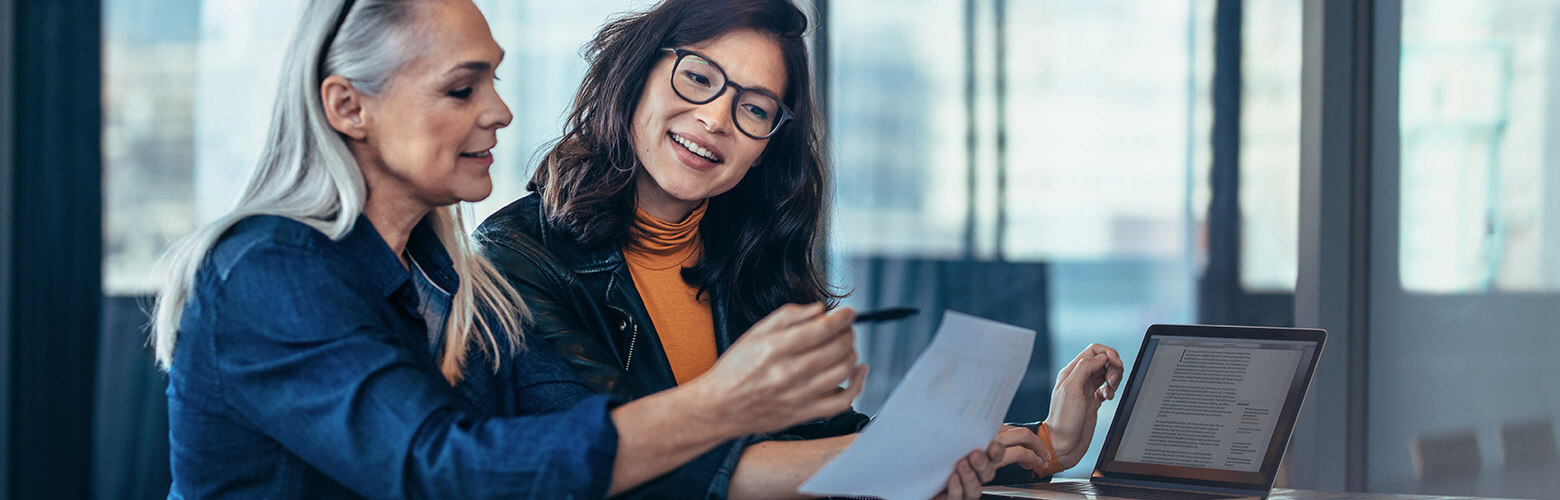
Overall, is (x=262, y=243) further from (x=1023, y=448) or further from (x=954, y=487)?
(x=1023, y=448)

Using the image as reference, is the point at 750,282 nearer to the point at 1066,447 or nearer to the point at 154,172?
the point at 1066,447

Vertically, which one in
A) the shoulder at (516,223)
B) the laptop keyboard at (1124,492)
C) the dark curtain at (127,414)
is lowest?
the dark curtain at (127,414)

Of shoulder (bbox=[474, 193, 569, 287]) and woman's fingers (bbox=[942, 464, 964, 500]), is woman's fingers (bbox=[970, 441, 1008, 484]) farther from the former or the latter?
shoulder (bbox=[474, 193, 569, 287])

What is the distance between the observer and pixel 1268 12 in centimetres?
305

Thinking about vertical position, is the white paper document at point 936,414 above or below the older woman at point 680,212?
below

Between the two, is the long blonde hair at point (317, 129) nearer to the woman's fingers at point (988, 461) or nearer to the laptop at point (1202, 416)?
the woman's fingers at point (988, 461)

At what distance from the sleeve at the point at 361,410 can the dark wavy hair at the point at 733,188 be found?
0.63 m

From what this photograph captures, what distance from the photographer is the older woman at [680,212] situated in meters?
1.56

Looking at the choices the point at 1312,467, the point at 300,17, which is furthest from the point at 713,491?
the point at 1312,467

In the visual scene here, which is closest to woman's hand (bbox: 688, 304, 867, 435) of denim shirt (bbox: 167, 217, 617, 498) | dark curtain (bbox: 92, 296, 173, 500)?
denim shirt (bbox: 167, 217, 617, 498)

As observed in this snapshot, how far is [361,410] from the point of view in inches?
36.3

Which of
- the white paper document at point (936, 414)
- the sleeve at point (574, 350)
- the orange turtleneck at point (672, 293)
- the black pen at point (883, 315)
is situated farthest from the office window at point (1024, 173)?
the black pen at point (883, 315)

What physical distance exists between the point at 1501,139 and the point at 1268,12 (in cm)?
84

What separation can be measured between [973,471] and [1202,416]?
376 millimetres
